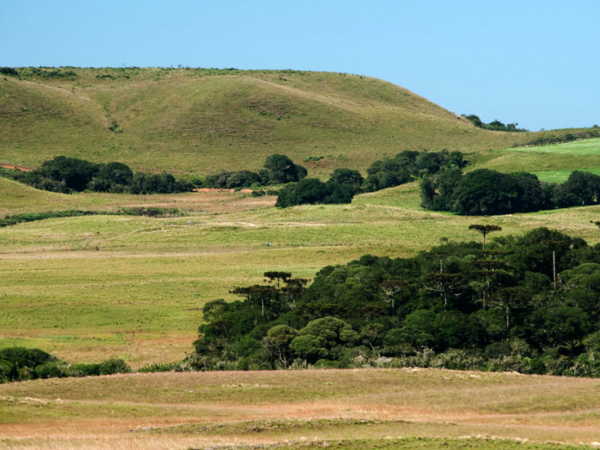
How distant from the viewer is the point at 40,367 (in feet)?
159

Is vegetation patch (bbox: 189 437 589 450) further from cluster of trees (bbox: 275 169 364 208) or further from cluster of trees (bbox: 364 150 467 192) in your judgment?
cluster of trees (bbox: 364 150 467 192)

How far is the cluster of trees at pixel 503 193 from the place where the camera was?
5290 inches

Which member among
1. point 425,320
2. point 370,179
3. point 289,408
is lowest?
point 289,408

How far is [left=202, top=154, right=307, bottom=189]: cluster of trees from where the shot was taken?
175 metres

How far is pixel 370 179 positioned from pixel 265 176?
22.7 m

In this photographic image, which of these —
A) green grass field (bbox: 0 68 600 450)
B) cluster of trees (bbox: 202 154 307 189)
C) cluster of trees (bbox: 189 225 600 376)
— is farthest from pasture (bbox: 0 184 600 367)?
cluster of trees (bbox: 202 154 307 189)

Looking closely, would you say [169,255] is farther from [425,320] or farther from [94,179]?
[94,179]

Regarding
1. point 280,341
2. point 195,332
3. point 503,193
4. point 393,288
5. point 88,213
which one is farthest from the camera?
point 88,213

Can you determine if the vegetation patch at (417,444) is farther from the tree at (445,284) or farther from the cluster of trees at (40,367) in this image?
the tree at (445,284)

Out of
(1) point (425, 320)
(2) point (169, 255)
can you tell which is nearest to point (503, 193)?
(2) point (169, 255)

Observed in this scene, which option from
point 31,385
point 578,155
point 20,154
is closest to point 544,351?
point 31,385

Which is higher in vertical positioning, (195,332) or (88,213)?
(88,213)

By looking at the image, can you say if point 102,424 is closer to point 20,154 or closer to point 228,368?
point 228,368

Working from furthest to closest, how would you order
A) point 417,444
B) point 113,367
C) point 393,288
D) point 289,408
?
Result: 1. point 393,288
2. point 113,367
3. point 289,408
4. point 417,444
